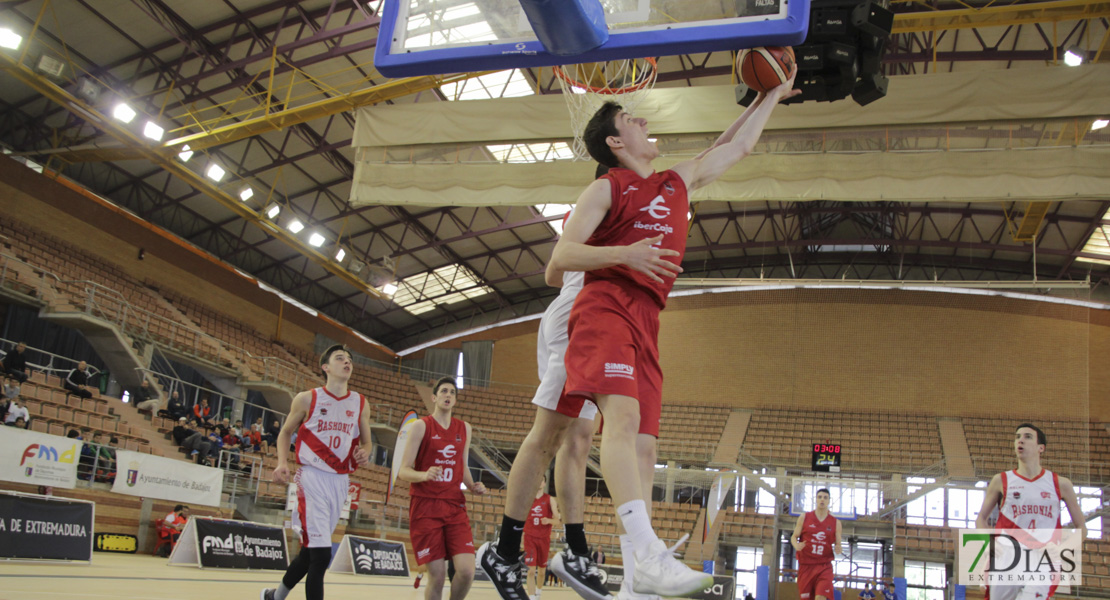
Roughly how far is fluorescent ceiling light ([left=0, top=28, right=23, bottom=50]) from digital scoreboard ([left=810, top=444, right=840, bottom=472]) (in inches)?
924

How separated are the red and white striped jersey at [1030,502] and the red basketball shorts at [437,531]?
4.08 metres

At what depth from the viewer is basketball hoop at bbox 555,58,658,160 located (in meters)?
10.6

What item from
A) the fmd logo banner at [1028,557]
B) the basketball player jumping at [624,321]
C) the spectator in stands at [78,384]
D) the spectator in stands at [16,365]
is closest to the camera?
the basketball player jumping at [624,321]

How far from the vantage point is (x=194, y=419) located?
66.8 feet

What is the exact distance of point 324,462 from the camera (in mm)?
6008

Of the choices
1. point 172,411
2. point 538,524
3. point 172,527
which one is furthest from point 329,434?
point 172,411

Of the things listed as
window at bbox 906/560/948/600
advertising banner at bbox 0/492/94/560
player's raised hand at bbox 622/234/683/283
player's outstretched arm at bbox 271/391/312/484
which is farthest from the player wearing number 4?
window at bbox 906/560/948/600

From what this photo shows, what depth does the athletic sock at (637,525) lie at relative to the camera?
2980mm

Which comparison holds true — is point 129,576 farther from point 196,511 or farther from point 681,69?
point 681,69

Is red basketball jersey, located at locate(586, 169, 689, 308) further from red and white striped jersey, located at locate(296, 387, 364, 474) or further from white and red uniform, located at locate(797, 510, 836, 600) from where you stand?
white and red uniform, located at locate(797, 510, 836, 600)

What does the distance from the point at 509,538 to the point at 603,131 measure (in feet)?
6.29

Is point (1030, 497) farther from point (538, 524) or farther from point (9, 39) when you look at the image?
point (9, 39)

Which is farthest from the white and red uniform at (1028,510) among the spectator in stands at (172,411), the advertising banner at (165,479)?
the spectator in stands at (172,411)

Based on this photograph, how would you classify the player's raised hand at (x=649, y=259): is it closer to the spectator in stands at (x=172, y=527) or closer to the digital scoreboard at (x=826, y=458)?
the spectator in stands at (x=172, y=527)
